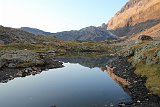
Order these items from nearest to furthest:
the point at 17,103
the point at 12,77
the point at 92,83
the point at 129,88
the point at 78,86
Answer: the point at 17,103 → the point at 129,88 → the point at 78,86 → the point at 92,83 → the point at 12,77

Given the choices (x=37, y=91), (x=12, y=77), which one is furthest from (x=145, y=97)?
(x=12, y=77)

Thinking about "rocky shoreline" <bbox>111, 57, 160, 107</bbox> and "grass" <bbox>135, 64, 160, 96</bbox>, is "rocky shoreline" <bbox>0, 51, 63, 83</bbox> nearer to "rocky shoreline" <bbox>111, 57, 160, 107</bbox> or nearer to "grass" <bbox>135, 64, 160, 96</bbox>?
"rocky shoreline" <bbox>111, 57, 160, 107</bbox>

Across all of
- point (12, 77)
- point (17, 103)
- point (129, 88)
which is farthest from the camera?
point (12, 77)

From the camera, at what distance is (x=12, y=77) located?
49.9 metres

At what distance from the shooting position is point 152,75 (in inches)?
1607

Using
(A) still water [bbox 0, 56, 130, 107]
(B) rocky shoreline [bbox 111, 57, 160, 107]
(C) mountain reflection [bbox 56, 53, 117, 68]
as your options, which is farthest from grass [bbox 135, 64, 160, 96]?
(C) mountain reflection [bbox 56, 53, 117, 68]

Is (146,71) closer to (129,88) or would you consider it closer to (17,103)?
(129,88)

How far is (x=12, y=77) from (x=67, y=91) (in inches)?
634

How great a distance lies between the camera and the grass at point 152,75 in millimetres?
35119

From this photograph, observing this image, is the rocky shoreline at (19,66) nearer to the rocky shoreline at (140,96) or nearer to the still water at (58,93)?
the still water at (58,93)

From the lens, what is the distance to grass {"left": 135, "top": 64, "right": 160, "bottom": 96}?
3512cm

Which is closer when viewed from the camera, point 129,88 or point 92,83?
point 129,88

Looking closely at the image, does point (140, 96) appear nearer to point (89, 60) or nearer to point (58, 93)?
point (58, 93)

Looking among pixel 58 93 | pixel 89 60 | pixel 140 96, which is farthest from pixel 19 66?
pixel 89 60
